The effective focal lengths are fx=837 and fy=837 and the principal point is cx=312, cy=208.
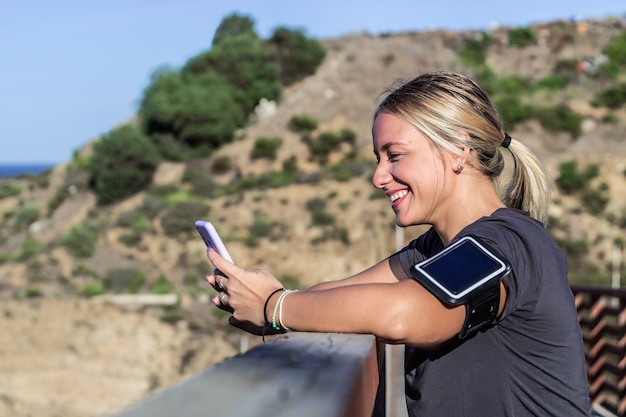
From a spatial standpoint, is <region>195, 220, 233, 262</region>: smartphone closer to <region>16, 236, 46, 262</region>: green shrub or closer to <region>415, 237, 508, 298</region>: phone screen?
<region>415, 237, 508, 298</region>: phone screen

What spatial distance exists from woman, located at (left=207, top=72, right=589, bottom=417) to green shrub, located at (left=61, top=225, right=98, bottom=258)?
2972 centimetres

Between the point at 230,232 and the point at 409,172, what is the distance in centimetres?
2881

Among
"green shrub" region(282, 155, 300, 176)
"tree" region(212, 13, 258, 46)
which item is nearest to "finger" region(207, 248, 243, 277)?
"green shrub" region(282, 155, 300, 176)

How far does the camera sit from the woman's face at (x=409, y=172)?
176 centimetres

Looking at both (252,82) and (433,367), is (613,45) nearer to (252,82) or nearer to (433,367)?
(252,82)

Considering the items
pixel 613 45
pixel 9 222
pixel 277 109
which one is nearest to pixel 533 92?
pixel 613 45

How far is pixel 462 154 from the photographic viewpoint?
1.76m

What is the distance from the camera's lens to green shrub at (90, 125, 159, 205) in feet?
121

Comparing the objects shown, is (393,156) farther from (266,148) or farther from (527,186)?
(266,148)

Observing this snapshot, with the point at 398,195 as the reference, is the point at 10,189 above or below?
below

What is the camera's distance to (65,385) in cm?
1869

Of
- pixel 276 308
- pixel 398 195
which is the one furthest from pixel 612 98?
pixel 276 308

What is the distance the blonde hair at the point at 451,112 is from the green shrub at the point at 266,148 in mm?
34614

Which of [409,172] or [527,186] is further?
[527,186]
